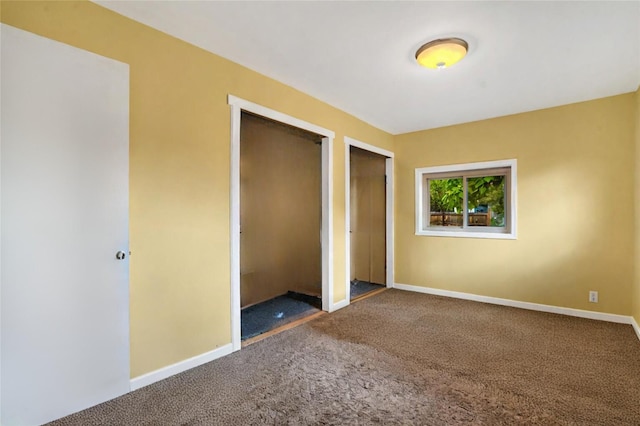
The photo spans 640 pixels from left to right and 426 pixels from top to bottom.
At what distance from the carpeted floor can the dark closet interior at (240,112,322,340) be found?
4.17 feet

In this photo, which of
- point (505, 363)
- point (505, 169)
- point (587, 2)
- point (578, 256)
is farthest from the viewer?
point (505, 169)

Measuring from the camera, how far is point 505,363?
2.39 meters

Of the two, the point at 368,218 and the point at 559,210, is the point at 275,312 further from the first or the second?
the point at 559,210

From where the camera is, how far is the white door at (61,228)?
1.57 m

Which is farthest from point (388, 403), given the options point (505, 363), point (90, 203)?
point (90, 203)

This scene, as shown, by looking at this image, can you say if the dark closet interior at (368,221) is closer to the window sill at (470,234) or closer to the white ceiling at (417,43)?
the window sill at (470,234)

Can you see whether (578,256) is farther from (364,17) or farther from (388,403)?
(364,17)

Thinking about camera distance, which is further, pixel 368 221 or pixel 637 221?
pixel 368 221

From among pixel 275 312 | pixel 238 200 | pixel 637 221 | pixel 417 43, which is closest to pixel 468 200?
pixel 637 221

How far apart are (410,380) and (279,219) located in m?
3.00

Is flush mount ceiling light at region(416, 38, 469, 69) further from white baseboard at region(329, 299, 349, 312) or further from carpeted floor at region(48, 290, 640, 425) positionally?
white baseboard at region(329, 299, 349, 312)

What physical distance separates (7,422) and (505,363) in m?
3.22

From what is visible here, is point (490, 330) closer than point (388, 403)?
No

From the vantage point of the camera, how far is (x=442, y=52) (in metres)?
2.27
